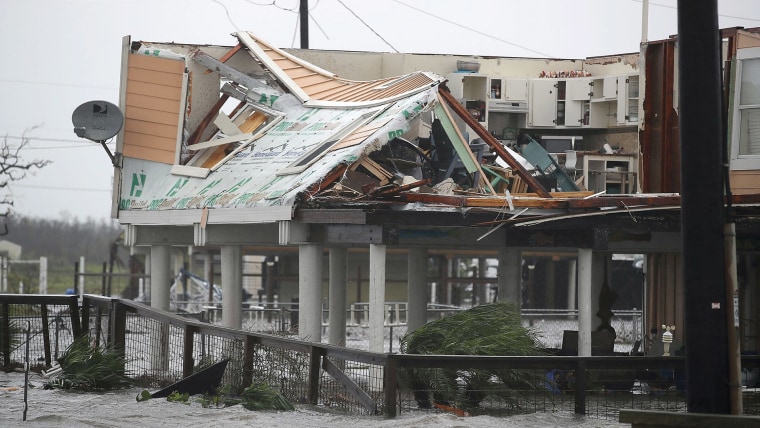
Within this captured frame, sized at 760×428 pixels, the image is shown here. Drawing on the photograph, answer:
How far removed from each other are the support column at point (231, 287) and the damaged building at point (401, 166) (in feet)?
0.14

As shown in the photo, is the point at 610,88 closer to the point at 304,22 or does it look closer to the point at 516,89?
the point at 516,89

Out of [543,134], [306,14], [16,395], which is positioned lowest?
[16,395]

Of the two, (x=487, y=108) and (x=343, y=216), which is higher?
(x=487, y=108)

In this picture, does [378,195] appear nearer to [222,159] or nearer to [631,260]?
[222,159]

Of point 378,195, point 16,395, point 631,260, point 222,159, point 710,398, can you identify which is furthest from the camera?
point 631,260

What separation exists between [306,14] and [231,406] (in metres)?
33.7

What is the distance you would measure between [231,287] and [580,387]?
43.6 ft

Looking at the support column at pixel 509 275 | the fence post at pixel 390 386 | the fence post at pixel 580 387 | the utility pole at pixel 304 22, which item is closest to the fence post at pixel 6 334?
the fence post at pixel 390 386

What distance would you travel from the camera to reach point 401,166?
22.2m

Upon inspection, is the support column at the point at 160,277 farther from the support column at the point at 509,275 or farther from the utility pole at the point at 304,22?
the utility pole at the point at 304,22

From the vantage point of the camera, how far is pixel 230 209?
2186 cm

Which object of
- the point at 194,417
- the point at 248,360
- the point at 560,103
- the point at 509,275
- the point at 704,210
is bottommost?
the point at 194,417

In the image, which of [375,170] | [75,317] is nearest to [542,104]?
[375,170]

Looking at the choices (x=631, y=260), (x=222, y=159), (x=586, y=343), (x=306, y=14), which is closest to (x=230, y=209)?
(x=222, y=159)
